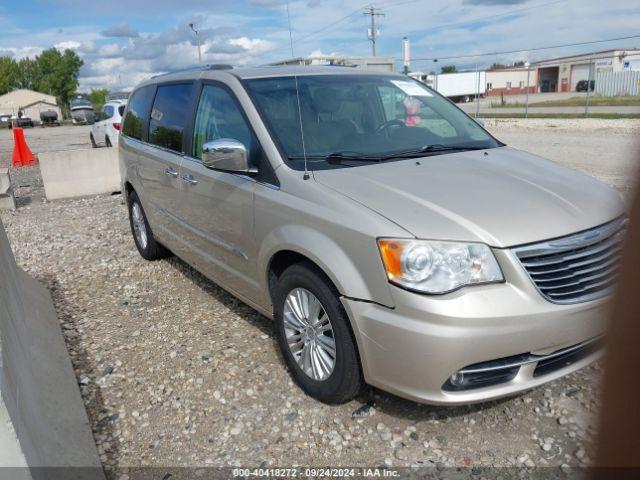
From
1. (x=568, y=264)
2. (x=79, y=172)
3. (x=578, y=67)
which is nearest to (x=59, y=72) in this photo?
(x=578, y=67)

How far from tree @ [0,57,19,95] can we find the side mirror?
11884cm

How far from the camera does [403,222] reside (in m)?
2.71

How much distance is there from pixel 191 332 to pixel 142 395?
2.90 ft

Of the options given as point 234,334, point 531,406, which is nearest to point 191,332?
point 234,334

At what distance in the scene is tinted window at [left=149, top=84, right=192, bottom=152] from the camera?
4699mm

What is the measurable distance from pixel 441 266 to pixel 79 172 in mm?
10006

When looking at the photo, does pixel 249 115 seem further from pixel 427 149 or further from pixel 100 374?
pixel 100 374

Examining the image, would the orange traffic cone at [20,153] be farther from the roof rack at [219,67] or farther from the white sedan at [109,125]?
the roof rack at [219,67]

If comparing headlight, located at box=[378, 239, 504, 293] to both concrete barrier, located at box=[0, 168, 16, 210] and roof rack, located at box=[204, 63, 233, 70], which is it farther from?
concrete barrier, located at box=[0, 168, 16, 210]

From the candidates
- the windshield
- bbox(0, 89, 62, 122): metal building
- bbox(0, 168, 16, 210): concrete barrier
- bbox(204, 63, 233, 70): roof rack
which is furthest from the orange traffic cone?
bbox(0, 89, 62, 122): metal building

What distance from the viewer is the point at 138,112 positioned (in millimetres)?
5941

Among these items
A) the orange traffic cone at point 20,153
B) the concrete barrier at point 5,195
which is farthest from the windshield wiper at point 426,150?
the orange traffic cone at point 20,153

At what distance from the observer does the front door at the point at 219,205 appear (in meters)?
3.72

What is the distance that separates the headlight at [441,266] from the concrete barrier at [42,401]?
1634 millimetres
